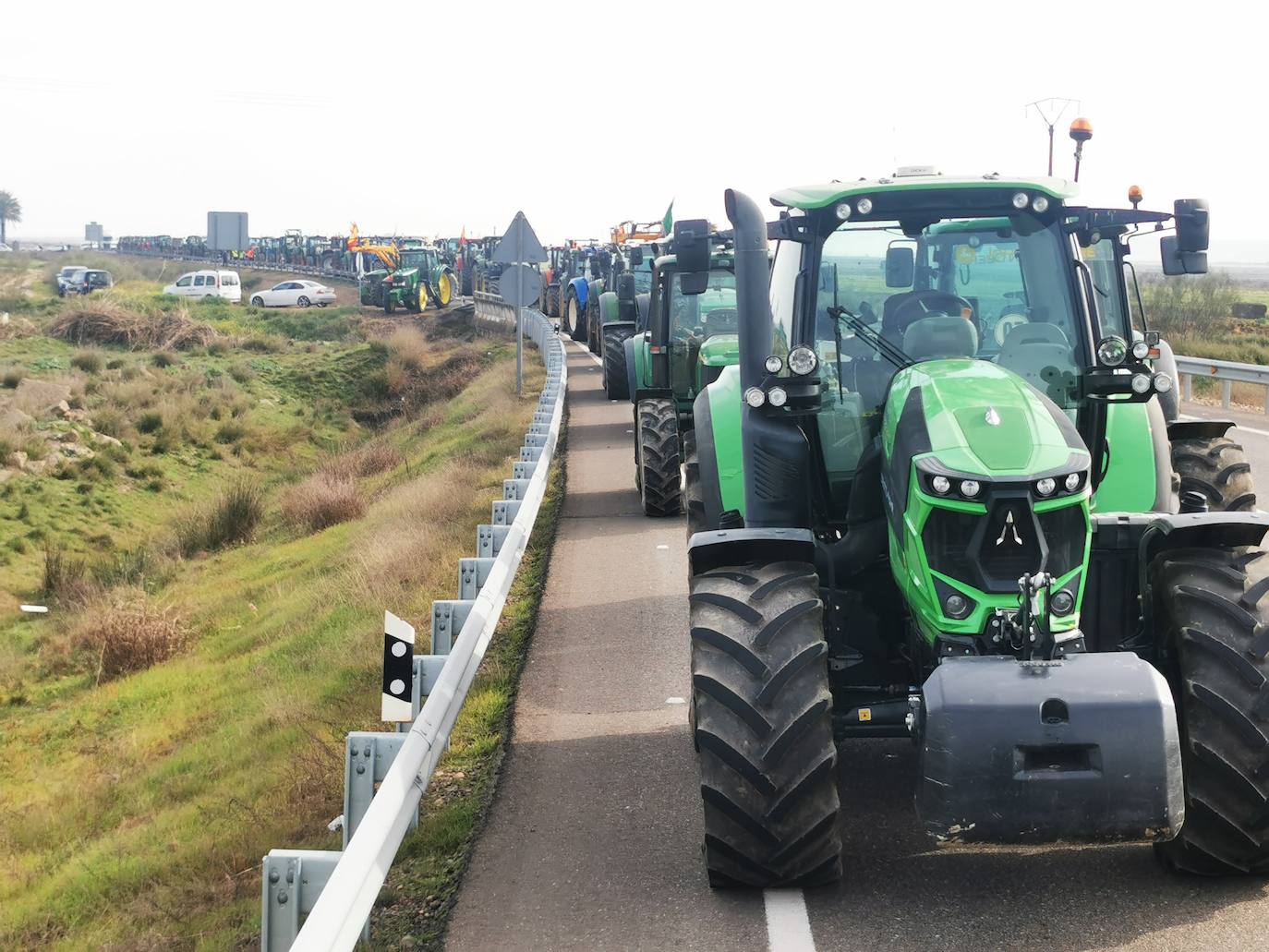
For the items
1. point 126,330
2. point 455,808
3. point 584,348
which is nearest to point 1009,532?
point 455,808

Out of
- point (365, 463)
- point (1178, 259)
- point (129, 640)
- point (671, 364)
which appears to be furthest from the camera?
point (365, 463)

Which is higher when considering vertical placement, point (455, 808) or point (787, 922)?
point (787, 922)

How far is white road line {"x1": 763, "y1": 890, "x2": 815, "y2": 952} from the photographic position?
204 inches

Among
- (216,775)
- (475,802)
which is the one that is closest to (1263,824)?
(475,802)

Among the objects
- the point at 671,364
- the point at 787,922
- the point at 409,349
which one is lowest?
the point at 787,922

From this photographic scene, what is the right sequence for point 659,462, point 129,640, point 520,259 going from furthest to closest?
point 520,259, point 129,640, point 659,462

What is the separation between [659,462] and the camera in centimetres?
1437

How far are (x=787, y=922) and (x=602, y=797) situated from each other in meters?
1.65

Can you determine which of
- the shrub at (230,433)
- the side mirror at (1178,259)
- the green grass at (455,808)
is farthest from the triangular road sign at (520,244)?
the side mirror at (1178,259)

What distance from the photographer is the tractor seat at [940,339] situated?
628cm

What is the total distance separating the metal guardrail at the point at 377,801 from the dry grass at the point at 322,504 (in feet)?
41.6

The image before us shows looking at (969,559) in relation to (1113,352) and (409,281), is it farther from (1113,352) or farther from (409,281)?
(409,281)

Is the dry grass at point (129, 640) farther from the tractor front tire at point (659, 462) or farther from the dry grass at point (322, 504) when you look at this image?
the dry grass at point (322, 504)

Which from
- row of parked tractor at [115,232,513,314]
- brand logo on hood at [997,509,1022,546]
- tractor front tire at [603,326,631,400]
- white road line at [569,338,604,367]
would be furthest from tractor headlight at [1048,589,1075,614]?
row of parked tractor at [115,232,513,314]
